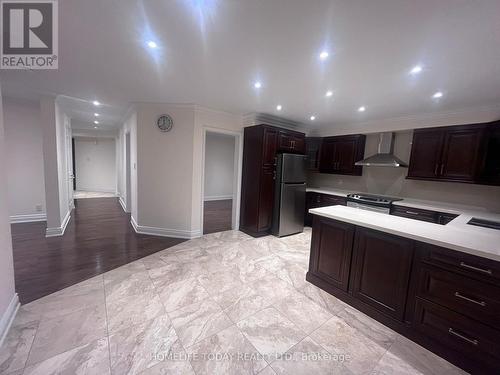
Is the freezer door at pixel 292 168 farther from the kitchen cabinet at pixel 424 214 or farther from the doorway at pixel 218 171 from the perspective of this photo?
the doorway at pixel 218 171

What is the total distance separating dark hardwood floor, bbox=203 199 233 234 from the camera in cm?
441

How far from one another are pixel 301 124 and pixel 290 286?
3.75m

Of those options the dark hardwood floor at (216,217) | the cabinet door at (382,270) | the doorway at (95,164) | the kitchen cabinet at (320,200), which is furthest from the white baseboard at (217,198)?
the cabinet door at (382,270)

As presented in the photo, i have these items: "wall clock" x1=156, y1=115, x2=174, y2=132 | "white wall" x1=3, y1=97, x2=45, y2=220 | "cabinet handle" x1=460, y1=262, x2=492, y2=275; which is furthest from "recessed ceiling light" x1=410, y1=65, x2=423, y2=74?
"white wall" x1=3, y1=97, x2=45, y2=220

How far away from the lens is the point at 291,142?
13.7ft

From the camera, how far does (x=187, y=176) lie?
371 cm

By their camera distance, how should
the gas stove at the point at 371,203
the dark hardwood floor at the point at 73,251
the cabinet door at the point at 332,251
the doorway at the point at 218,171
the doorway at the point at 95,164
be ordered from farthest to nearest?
the doorway at the point at 95,164, the doorway at the point at 218,171, the gas stove at the point at 371,203, the dark hardwood floor at the point at 73,251, the cabinet door at the point at 332,251

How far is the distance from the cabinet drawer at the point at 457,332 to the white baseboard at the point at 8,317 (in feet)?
10.7

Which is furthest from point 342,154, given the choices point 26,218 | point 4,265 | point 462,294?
point 26,218

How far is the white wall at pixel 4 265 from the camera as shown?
1.61 m

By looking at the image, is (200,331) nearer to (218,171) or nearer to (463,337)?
(463,337)

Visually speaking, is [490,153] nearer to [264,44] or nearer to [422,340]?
[422,340]

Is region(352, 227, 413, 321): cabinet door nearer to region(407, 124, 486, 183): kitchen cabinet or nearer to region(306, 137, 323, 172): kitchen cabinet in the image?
region(407, 124, 486, 183): kitchen cabinet

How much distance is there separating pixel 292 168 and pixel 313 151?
4.57 feet
